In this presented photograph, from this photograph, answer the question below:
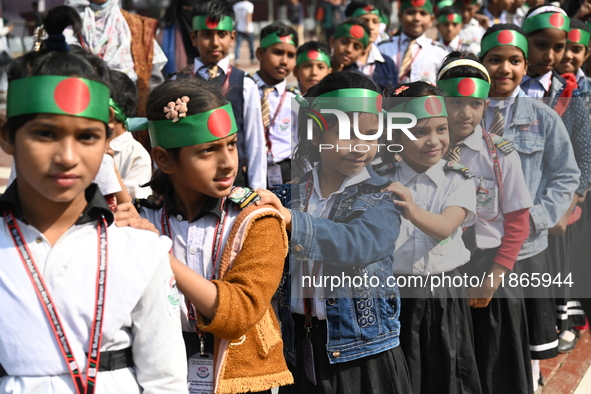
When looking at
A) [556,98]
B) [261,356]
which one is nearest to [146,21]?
[556,98]

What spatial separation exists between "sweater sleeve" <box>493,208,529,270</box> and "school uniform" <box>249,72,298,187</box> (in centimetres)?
251

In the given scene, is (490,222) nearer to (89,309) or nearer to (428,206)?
(428,206)

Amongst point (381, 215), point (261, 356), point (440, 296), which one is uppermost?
point (381, 215)

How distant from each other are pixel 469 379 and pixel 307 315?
0.99 meters

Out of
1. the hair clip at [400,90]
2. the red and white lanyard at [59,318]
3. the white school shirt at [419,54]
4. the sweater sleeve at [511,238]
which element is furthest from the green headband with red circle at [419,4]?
the red and white lanyard at [59,318]

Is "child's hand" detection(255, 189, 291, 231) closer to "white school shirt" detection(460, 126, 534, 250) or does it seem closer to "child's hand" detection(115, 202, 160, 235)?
"child's hand" detection(115, 202, 160, 235)

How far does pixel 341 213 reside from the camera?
2.61 meters

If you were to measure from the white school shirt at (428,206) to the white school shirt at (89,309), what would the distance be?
1.33 m

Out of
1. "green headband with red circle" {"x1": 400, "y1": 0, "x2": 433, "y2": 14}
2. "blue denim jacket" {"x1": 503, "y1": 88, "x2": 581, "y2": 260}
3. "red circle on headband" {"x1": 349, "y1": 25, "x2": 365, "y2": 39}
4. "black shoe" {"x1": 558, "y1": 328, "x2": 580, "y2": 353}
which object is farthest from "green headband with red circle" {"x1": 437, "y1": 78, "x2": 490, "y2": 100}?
"green headband with red circle" {"x1": 400, "y1": 0, "x2": 433, "y2": 14}

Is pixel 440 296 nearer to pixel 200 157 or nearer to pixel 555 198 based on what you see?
pixel 555 198

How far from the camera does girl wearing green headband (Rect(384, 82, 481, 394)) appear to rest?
285 cm

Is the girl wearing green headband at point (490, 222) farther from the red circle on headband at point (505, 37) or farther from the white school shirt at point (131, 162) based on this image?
the white school shirt at point (131, 162)

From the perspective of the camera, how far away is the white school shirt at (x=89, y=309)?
166 cm

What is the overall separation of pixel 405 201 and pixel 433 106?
0.45 metres
